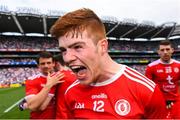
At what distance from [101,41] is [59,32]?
1.04 ft

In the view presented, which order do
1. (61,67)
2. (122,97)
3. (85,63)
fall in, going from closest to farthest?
1. (85,63)
2. (122,97)
3. (61,67)

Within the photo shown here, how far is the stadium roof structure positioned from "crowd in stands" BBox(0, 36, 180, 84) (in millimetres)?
1520

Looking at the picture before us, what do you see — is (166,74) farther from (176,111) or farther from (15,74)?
(15,74)

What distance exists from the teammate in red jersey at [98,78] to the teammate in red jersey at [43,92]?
1.99 metres

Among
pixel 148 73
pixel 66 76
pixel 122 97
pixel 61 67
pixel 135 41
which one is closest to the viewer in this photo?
pixel 122 97

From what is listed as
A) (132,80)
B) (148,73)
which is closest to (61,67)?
(132,80)

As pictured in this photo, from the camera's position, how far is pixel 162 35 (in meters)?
72.2

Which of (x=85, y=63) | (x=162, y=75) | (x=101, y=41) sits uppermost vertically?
(x=101, y=41)

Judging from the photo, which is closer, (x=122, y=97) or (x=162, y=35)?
(x=122, y=97)

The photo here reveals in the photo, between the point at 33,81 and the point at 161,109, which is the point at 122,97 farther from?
the point at 33,81

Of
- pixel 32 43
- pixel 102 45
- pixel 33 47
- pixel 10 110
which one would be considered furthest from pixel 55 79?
pixel 32 43

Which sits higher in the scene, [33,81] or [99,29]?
[99,29]

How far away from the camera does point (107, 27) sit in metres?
59.8

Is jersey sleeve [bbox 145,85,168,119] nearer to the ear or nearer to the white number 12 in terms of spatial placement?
the white number 12
